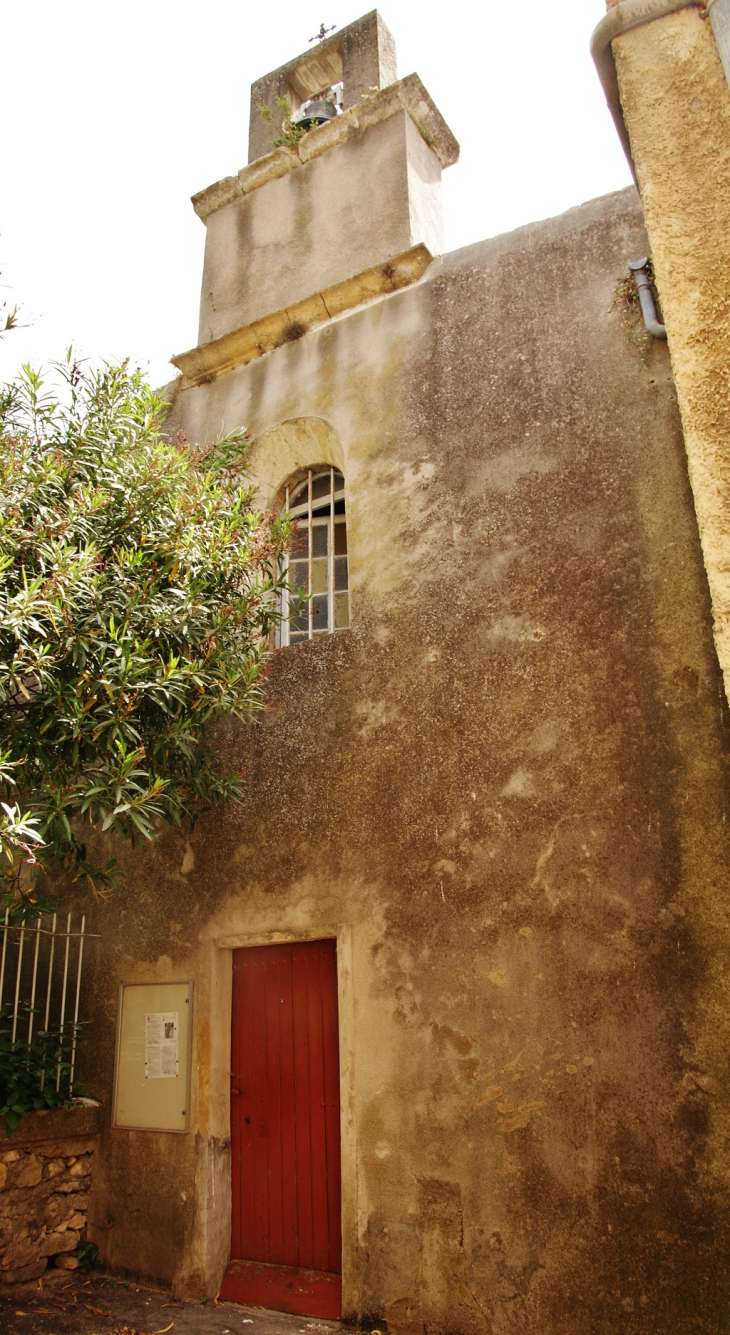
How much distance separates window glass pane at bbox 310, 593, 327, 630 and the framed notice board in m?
2.68

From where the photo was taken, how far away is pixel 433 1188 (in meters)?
4.29

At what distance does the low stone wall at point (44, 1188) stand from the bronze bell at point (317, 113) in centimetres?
845

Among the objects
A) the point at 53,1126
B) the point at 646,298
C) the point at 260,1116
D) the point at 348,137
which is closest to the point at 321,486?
the point at 646,298

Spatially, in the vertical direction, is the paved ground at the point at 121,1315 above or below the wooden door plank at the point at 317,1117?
below

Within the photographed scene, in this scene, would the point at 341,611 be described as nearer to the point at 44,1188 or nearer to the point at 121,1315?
the point at 44,1188

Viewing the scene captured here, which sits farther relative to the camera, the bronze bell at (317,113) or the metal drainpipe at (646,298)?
the bronze bell at (317,113)

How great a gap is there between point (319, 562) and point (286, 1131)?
12.8 ft

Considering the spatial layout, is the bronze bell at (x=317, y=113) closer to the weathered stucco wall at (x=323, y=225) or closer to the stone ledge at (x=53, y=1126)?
the weathered stucco wall at (x=323, y=225)

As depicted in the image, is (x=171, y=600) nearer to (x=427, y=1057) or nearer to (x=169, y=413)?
(x=427, y=1057)

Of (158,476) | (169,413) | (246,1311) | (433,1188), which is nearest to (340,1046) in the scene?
(433,1188)

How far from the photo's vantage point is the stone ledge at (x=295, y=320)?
6423mm

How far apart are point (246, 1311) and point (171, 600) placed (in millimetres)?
4009

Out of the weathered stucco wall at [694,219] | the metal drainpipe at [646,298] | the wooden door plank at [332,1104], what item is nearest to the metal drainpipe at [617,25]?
the weathered stucco wall at [694,219]

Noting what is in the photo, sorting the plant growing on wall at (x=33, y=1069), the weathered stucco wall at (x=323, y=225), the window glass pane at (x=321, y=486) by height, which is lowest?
the plant growing on wall at (x=33, y=1069)
